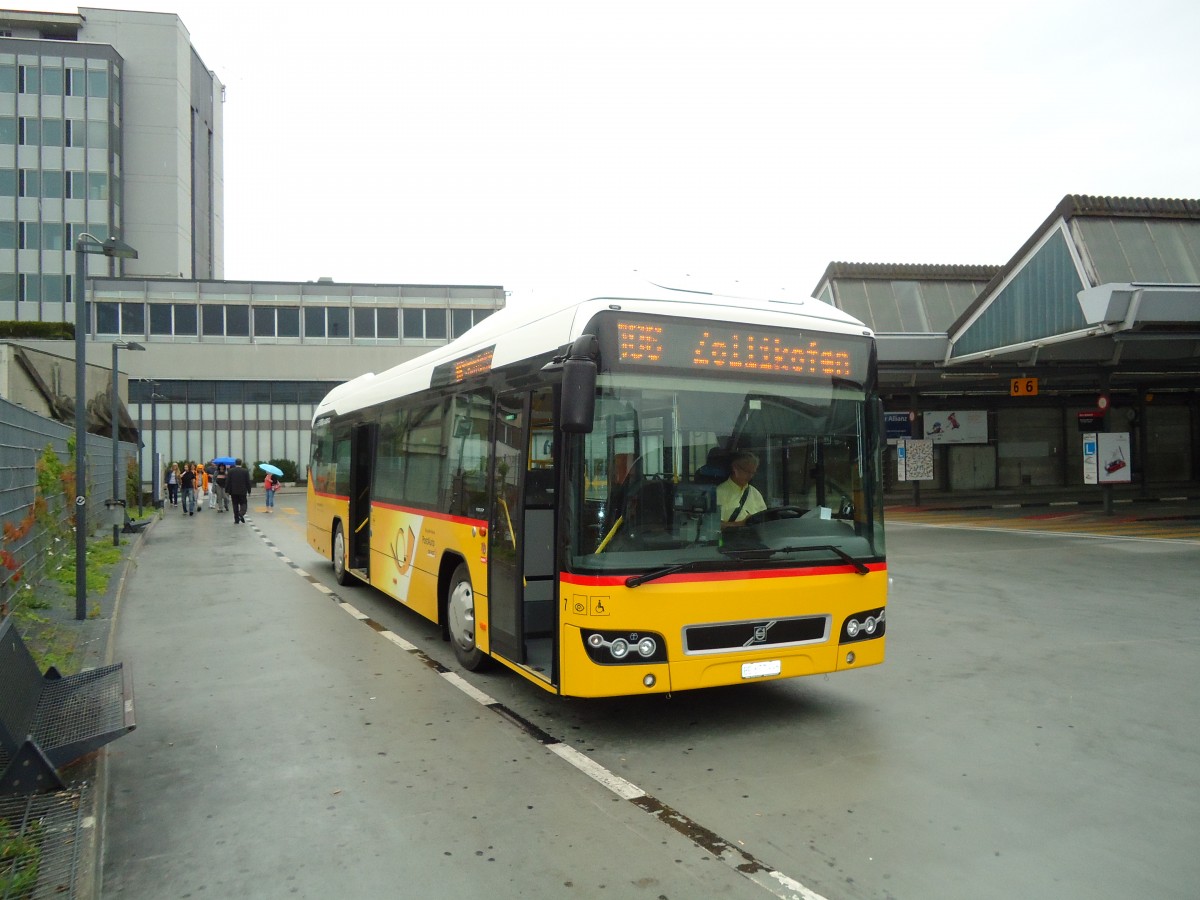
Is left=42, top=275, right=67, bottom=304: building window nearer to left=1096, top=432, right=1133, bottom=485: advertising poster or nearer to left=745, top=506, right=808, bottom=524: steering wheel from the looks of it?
left=1096, top=432, right=1133, bottom=485: advertising poster

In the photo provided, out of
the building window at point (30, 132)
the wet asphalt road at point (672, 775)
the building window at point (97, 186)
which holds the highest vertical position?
the building window at point (30, 132)

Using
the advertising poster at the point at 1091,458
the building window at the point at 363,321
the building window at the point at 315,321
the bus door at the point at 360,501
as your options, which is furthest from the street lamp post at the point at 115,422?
the advertising poster at the point at 1091,458

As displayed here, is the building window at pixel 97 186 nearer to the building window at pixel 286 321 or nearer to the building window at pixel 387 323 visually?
the building window at pixel 286 321

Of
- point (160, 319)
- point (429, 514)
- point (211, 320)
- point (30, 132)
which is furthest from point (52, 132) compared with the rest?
point (429, 514)

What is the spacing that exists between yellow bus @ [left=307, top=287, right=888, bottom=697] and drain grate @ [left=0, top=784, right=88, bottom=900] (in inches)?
110

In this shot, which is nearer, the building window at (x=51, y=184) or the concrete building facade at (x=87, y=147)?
the concrete building facade at (x=87, y=147)

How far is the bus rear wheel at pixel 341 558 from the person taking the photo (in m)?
14.0

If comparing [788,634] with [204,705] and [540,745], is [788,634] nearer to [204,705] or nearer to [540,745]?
[540,745]

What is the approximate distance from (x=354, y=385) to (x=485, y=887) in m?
11.4

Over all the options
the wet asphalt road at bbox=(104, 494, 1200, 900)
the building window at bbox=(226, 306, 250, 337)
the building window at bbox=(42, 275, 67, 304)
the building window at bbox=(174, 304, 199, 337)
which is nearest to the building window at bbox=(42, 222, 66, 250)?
the building window at bbox=(42, 275, 67, 304)

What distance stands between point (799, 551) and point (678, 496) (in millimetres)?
979

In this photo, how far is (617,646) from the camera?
587 cm

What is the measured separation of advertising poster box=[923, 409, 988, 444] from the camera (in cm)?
3603

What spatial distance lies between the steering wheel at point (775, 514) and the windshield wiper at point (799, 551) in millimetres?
Result: 194
